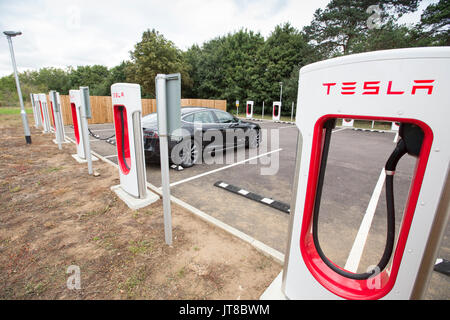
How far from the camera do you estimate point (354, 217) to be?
3270 millimetres

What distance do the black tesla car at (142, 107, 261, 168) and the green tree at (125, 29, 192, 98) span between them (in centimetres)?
2567

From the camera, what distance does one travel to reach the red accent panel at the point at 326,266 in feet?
3.61

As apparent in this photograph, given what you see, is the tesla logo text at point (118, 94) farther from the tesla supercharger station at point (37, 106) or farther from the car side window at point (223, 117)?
the tesla supercharger station at point (37, 106)

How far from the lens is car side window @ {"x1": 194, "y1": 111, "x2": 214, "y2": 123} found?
18.2 feet

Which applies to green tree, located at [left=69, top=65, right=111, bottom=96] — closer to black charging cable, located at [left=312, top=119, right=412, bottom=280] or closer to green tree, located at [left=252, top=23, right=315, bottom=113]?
green tree, located at [left=252, top=23, right=315, bottom=113]

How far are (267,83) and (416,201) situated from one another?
94.0 ft

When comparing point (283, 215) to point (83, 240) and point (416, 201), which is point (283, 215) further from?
point (83, 240)

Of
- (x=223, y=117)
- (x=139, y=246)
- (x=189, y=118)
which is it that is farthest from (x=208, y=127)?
(x=139, y=246)

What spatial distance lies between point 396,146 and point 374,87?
0.41 meters

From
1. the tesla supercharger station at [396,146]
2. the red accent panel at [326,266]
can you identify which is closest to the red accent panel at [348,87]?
the tesla supercharger station at [396,146]

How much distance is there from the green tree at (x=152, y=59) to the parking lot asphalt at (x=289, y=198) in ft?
85.7

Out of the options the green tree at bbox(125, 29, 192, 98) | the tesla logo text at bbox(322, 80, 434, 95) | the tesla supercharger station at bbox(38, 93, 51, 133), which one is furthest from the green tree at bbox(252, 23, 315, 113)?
the tesla logo text at bbox(322, 80, 434, 95)

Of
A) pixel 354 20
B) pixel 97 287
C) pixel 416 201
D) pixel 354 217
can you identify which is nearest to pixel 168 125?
pixel 97 287

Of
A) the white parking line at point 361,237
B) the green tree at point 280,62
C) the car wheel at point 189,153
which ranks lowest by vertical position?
the white parking line at point 361,237
